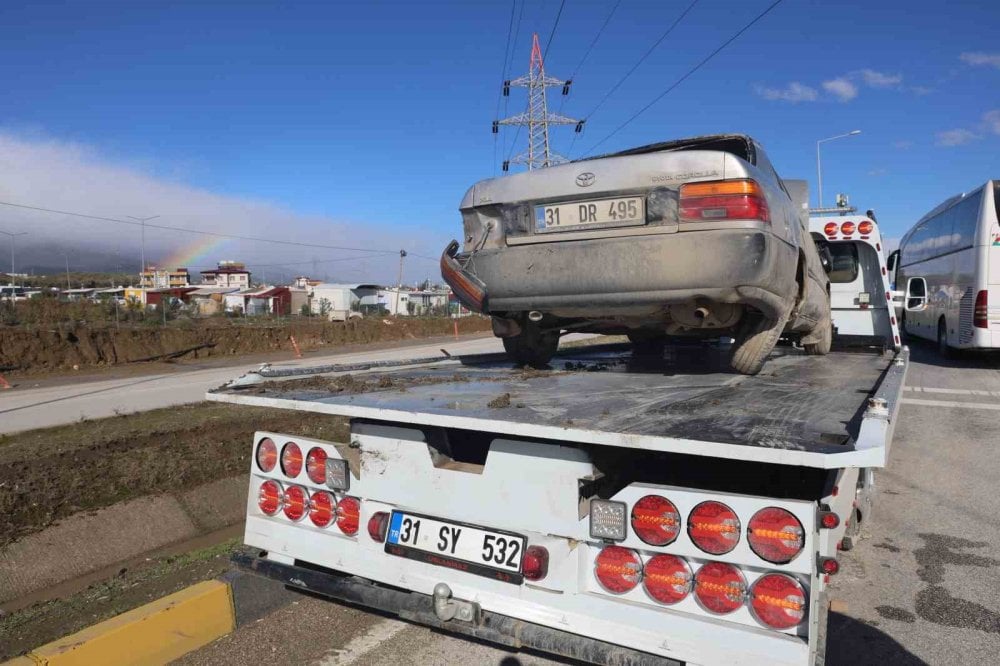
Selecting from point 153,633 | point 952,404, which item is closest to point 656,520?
point 153,633

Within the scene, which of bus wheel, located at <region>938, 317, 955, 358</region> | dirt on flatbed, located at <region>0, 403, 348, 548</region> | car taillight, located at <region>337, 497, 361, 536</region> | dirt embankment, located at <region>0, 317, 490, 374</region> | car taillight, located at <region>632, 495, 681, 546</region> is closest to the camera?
car taillight, located at <region>632, 495, 681, 546</region>

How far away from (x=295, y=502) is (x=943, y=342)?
1801cm

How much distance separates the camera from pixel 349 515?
2.97 m

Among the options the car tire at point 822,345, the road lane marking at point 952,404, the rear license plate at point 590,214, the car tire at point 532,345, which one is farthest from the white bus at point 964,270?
the rear license plate at point 590,214

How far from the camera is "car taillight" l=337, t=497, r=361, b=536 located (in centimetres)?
294

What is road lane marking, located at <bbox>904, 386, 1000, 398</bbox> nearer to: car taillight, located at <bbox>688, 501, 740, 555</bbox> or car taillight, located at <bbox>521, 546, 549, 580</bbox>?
car taillight, located at <bbox>688, 501, 740, 555</bbox>

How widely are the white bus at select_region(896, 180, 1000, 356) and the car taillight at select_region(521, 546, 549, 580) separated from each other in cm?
1065

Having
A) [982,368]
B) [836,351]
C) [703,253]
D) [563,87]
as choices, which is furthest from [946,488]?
[563,87]

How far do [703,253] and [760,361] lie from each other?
3.68 feet

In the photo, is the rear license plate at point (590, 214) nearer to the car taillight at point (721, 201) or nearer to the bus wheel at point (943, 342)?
the car taillight at point (721, 201)

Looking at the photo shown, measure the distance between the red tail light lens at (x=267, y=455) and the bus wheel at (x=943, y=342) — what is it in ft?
57.4

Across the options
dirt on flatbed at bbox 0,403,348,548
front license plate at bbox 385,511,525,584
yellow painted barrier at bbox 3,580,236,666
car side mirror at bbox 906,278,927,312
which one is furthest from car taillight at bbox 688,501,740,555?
car side mirror at bbox 906,278,927,312

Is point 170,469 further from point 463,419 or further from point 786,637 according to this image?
point 786,637

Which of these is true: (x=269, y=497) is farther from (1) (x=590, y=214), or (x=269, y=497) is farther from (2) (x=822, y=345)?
(2) (x=822, y=345)
